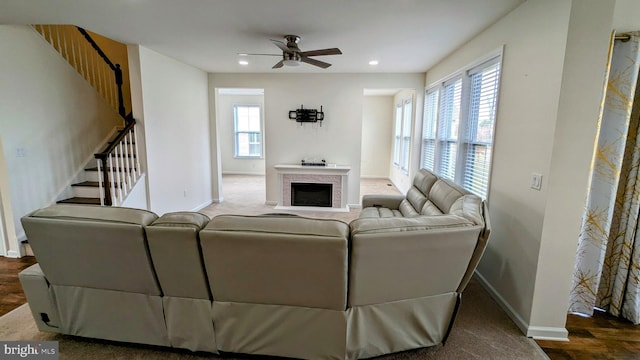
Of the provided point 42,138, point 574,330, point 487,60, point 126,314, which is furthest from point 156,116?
point 574,330

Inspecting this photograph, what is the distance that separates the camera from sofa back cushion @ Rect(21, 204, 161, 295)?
1624 mm

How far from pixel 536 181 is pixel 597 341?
1.23 m

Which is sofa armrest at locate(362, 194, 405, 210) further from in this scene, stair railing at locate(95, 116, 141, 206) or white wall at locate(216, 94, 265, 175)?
white wall at locate(216, 94, 265, 175)

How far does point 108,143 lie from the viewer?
4.17 meters

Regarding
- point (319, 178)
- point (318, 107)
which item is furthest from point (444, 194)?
point (318, 107)

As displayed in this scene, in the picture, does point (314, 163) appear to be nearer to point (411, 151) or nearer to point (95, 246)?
point (411, 151)

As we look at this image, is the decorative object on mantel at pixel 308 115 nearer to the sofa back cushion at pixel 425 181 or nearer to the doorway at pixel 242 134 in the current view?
the sofa back cushion at pixel 425 181

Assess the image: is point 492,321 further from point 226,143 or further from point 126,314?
point 226,143

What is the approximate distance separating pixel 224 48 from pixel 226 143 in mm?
6161

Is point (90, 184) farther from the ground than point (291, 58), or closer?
closer

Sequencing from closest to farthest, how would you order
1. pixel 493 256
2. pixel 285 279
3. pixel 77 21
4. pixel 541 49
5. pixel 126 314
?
pixel 285 279 → pixel 126 314 → pixel 541 49 → pixel 493 256 → pixel 77 21

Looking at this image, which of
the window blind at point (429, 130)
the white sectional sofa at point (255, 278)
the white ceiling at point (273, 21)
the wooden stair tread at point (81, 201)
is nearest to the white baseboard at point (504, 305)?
the white sectional sofa at point (255, 278)

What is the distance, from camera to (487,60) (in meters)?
2.98

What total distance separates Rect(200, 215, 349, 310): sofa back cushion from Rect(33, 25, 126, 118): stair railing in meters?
3.92
